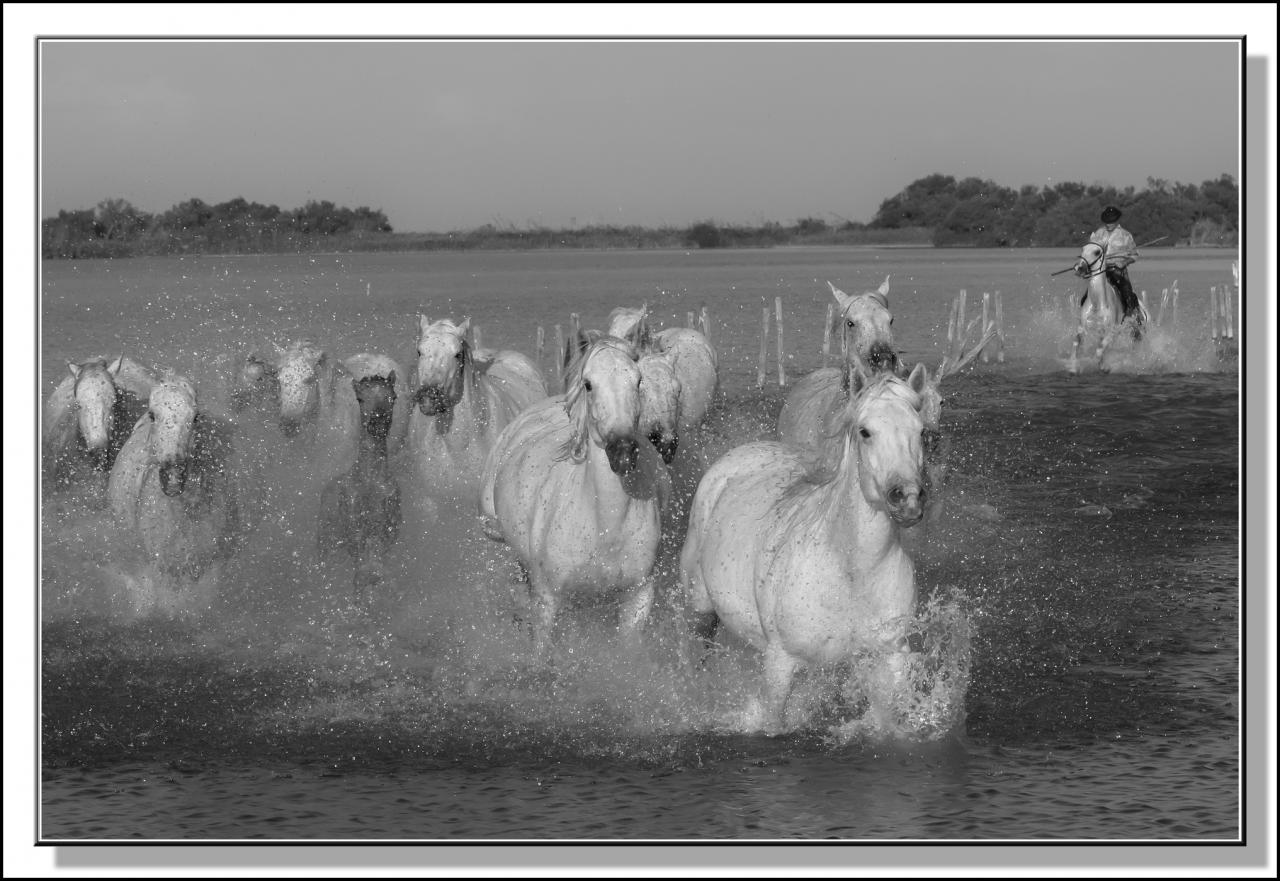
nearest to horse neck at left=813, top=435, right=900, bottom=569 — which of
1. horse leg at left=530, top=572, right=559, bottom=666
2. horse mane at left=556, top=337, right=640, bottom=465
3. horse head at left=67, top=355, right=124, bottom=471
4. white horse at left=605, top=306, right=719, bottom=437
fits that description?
horse mane at left=556, top=337, right=640, bottom=465

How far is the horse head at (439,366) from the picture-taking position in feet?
35.5

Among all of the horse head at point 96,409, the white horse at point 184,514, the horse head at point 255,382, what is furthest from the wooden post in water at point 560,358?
the horse head at point 96,409

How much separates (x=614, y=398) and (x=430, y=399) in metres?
3.35

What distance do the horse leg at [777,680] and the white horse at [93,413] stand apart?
5646 millimetres

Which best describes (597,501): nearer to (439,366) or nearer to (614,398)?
(614,398)

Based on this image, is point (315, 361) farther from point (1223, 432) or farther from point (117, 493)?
point (1223, 432)

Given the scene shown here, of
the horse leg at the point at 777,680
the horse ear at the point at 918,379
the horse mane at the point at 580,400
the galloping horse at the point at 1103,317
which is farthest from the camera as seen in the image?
the galloping horse at the point at 1103,317

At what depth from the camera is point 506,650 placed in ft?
30.9

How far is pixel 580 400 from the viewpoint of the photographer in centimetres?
826

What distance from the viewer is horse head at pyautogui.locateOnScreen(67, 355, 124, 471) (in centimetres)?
1112

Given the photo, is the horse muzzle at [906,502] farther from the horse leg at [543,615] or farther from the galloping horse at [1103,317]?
the galloping horse at [1103,317]

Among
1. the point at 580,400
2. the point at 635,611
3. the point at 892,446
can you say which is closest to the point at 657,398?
the point at 580,400

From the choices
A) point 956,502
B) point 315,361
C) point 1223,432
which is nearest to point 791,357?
point 1223,432

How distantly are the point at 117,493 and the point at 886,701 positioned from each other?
5.70 metres
